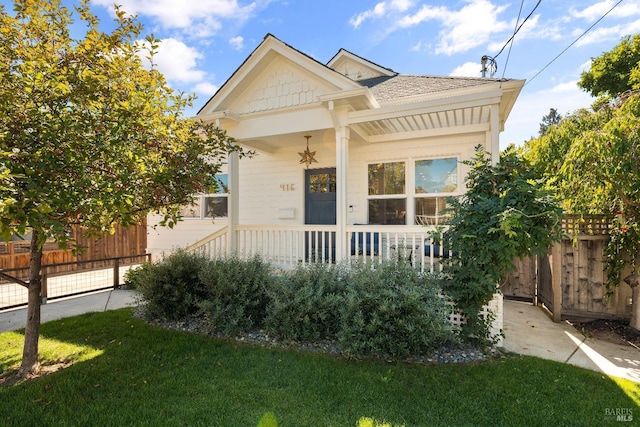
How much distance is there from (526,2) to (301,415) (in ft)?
28.1

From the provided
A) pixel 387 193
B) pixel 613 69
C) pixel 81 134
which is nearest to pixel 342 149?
pixel 387 193

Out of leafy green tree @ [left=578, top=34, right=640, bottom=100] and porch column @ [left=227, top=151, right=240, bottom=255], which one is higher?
leafy green tree @ [left=578, top=34, right=640, bottom=100]

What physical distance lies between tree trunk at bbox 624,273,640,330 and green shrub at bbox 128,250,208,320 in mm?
6690

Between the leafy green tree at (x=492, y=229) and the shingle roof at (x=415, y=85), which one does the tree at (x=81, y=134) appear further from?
the shingle roof at (x=415, y=85)

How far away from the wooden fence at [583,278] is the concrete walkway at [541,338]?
427mm

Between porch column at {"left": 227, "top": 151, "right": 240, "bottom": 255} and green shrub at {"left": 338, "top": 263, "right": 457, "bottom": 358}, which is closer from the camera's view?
green shrub at {"left": 338, "top": 263, "right": 457, "bottom": 358}

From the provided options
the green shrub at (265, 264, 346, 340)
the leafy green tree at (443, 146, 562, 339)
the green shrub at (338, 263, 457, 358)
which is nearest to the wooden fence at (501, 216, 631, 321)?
the leafy green tree at (443, 146, 562, 339)

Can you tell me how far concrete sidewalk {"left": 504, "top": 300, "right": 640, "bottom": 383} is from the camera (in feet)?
12.2

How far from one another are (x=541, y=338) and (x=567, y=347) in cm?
34

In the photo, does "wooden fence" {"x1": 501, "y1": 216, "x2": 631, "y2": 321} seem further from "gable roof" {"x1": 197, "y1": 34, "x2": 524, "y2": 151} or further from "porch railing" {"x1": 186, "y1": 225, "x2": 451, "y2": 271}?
"gable roof" {"x1": 197, "y1": 34, "x2": 524, "y2": 151}

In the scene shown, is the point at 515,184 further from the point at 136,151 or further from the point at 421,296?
the point at 136,151

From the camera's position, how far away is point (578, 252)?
521 centimetres

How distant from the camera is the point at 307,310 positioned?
425cm

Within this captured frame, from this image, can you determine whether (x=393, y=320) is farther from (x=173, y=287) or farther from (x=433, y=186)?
(x=433, y=186)
